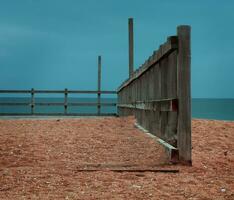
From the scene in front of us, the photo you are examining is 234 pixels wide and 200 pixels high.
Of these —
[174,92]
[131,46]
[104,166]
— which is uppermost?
[131,46]

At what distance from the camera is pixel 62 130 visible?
32.0 feet

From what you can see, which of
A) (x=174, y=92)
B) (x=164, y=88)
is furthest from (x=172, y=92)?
(x=164, y=88)

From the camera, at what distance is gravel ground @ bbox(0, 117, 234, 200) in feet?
13.8

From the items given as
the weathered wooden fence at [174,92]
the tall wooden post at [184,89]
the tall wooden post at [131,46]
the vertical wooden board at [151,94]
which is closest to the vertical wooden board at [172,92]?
the weathered wooden fence at [174,92]

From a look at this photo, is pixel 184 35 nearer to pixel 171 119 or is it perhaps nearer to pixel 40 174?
pixel 171 119

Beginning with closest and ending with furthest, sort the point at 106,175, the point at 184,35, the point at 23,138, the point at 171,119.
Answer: the point at 106,175 → the point at 184,35 → the point at 171,119 → the point at 23,138

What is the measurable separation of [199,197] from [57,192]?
4.80 feet

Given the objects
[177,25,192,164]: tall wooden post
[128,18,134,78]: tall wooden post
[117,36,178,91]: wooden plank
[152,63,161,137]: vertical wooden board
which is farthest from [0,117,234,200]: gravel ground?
[128,18,134,78]: tall wooden post

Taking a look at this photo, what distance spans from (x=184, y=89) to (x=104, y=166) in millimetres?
1617

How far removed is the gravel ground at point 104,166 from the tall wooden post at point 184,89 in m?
0.40

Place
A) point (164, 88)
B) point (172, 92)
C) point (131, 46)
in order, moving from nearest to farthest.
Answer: point (172, 92) → point (164, 88) → point (131, 46)

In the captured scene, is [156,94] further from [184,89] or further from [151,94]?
[184,89]

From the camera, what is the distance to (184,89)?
5.87 metres

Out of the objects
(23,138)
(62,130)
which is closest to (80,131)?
(62,130)
